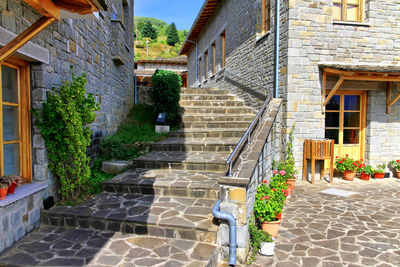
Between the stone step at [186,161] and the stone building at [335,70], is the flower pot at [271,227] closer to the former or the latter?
the stone step at [186,161]

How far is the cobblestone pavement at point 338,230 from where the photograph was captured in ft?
9.98

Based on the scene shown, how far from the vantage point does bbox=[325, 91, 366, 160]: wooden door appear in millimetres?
6836

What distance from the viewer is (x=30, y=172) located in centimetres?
346

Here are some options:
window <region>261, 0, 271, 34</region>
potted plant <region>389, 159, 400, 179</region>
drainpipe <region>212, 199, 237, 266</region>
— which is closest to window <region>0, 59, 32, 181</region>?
drainpipe <region>212, 199, 237, 266</region>

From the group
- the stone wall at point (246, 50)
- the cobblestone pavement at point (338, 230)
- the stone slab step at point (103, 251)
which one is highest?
the stone wall at point (246, 50)

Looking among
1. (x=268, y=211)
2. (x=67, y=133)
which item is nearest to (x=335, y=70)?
(x=268, y=211)

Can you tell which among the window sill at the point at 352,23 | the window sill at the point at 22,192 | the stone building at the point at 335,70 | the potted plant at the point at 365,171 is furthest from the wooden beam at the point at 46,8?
the potted plant at the point at 365,171

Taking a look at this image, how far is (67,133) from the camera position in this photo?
349 centimetres

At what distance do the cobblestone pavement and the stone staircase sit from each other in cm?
89

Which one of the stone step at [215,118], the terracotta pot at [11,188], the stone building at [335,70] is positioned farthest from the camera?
the stone step at [215,118]

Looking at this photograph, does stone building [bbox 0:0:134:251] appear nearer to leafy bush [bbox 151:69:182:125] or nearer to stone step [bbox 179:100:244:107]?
leafy bush [bbox 151:69:182:125]

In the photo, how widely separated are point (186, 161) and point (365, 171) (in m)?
4.67

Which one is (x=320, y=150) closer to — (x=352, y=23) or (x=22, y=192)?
(x=352, y=23)

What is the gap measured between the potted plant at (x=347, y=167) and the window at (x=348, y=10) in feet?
11.2
